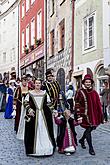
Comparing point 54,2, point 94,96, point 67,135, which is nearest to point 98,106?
point 94,96

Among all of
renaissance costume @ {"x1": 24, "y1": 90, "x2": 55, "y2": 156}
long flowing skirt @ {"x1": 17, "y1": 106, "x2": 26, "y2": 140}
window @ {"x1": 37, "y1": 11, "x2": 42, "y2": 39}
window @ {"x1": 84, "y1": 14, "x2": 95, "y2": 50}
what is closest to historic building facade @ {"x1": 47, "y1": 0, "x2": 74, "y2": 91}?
window @ {"x1": 84, "y1": 14, "x2": 95, "y2": 50}

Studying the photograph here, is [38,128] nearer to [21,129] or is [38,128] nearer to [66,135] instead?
[66,135]

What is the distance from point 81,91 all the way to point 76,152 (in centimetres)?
126

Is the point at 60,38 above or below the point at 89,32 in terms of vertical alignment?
Answer: above

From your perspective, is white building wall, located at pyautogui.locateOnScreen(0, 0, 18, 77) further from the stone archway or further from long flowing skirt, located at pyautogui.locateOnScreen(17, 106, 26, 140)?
long flowing skirt, located at pyautogui.locateOnScreen(17, 106, 26, 140)

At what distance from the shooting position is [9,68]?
137 feet

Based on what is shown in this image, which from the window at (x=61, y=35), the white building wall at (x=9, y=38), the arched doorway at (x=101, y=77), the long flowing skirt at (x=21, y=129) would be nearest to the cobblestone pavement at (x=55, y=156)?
the long flowing skirt at (x=21, y=129)

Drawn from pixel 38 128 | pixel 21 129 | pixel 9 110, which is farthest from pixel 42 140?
pixel 9 110

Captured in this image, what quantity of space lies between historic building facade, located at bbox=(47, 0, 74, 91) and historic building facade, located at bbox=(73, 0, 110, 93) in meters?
1.06

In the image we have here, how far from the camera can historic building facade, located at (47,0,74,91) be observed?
2186 cm

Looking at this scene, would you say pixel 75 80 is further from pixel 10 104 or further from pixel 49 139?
pixel 49 139

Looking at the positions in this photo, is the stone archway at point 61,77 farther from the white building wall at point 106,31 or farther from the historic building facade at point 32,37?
the white building wall at point 106,31

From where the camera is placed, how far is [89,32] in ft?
61.6

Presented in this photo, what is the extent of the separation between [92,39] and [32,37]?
48.8ft
